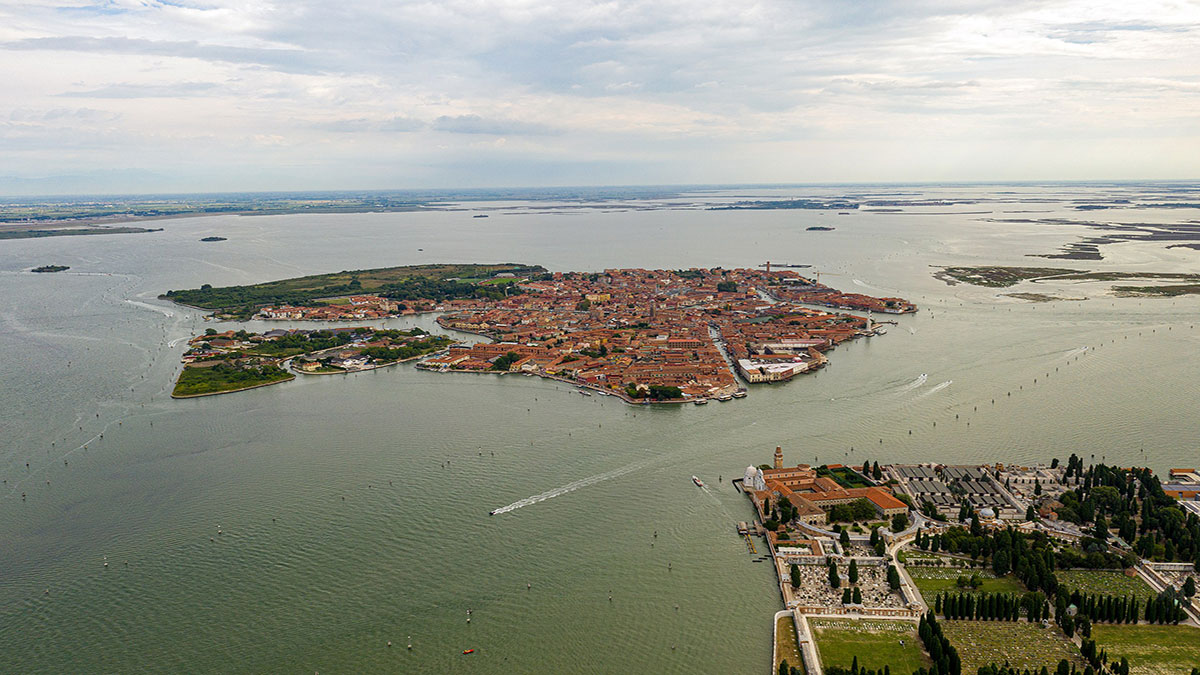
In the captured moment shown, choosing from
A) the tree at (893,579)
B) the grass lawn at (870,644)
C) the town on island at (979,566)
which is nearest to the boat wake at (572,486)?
the town on island at (979,566)

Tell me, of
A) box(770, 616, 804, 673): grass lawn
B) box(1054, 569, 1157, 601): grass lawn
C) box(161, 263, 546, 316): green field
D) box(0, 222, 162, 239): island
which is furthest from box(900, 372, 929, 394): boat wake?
box(0, 222, 162, 239): island

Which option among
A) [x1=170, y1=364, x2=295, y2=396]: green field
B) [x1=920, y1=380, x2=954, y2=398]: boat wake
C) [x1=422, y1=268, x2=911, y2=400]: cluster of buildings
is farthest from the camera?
[x1=422, y1=268, x2=911, y2=400]: cluster of buildings

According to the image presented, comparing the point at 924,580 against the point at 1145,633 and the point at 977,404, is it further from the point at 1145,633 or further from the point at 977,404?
the point at 977,404

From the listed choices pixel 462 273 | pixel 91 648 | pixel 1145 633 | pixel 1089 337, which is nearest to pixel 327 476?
pixel 91 648

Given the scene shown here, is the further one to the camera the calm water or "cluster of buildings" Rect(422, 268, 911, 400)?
"cluster of buildings" Rect(422, 268, 911, 400)

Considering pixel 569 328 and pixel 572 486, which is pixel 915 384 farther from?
pixel 569 328

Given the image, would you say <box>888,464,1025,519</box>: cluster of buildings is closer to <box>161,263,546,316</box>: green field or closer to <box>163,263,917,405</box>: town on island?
<box>163,263,917,405</box>: town on island
